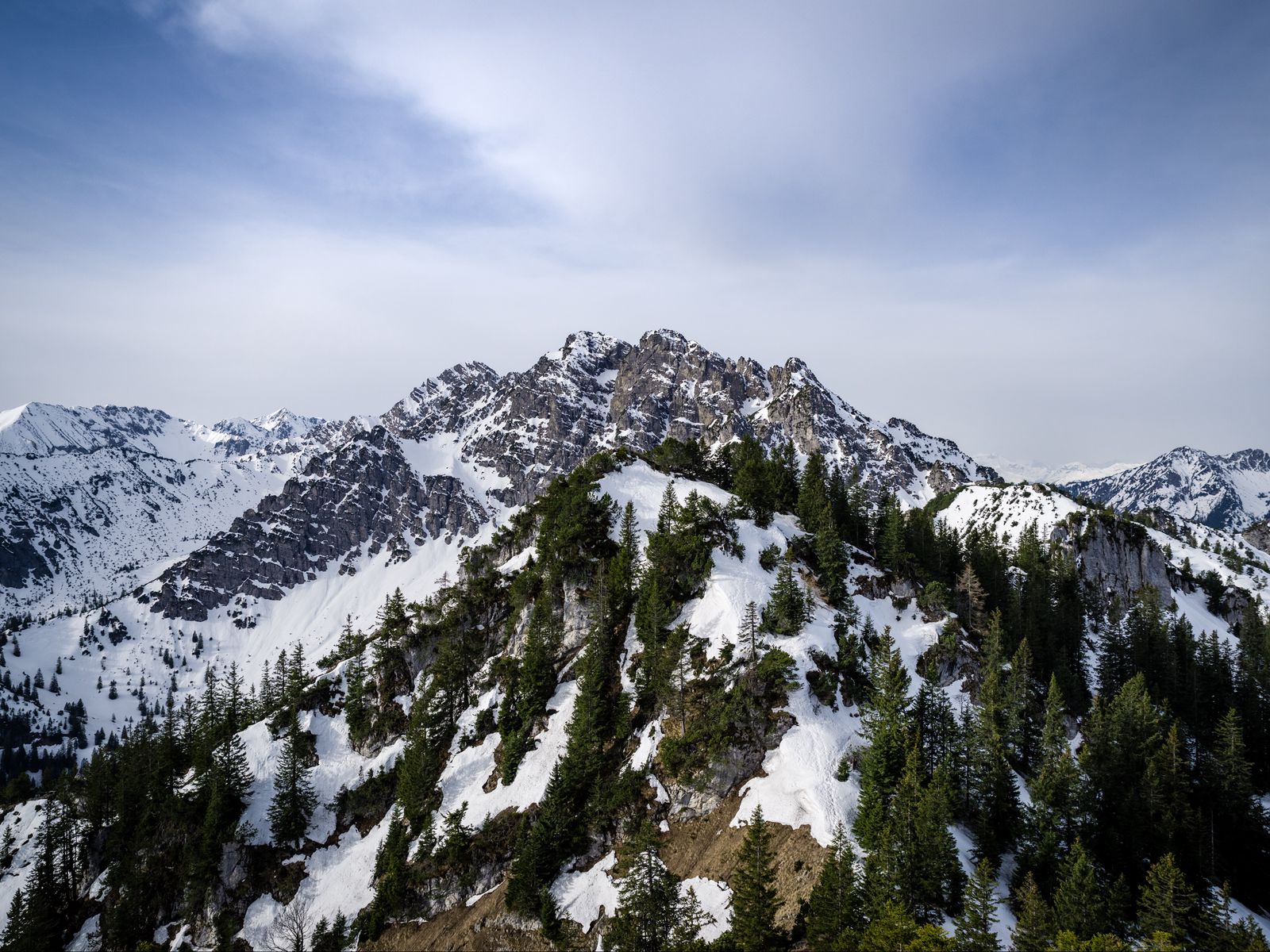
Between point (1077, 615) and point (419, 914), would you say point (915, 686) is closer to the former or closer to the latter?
point (419, 914)

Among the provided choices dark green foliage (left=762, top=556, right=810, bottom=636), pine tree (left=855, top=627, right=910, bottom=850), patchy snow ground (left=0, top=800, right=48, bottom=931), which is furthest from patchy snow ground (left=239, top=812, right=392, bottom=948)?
pine tree (left=855, top=627, right=910, bottom=850)

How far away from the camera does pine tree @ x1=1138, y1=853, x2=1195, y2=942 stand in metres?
40.8

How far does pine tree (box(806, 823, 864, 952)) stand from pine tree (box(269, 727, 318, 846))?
66191 millimetres

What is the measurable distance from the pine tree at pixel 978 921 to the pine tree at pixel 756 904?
11035 millimetres

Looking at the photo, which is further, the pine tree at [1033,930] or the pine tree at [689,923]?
the pine tree at [689,923]

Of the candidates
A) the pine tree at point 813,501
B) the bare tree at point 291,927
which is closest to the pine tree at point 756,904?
Result: the pine tree at point 813,501

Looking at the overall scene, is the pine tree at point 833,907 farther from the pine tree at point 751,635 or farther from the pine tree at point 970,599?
the pine tree at point 970,599

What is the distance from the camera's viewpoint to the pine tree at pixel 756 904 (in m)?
41.1

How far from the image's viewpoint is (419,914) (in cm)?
6519

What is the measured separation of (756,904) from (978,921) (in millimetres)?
12972

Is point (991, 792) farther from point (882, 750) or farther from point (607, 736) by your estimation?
point (607, 736)

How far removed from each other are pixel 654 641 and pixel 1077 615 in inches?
3297

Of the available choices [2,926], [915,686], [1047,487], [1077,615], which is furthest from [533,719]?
[1047,487]

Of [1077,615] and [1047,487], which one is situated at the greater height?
[1047,487]
